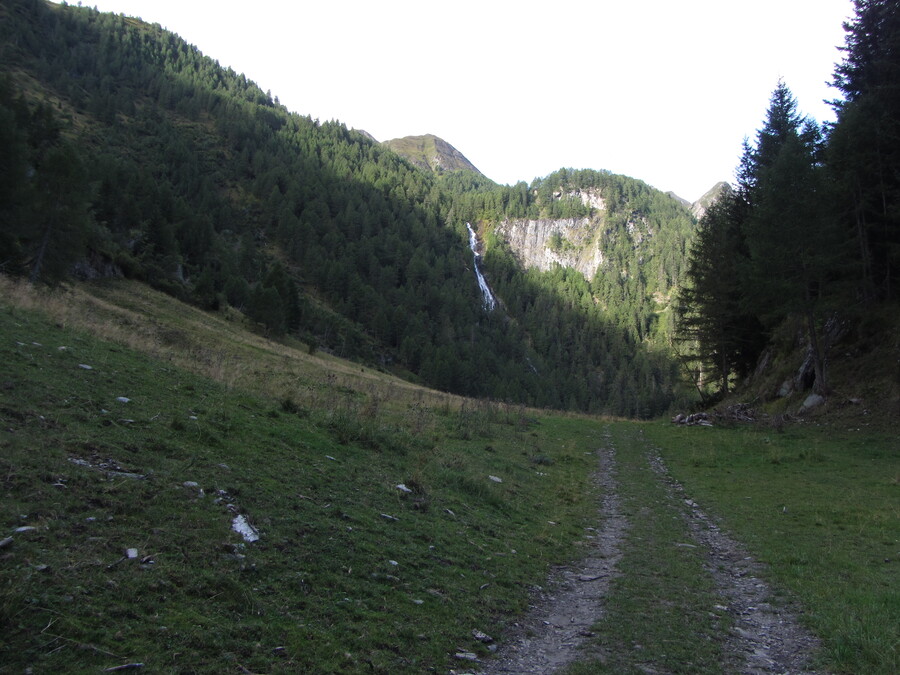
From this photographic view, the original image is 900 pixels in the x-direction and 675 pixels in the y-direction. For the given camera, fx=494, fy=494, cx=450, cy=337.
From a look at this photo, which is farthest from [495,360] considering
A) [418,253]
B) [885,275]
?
[885,275]

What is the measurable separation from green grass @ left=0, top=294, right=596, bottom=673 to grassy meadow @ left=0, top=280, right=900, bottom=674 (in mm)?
27

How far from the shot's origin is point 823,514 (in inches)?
505

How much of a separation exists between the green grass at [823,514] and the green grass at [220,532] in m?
3.99

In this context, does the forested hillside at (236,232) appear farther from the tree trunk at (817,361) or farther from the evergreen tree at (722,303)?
the evergreen tree at (722,303)

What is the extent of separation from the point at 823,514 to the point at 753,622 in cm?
793

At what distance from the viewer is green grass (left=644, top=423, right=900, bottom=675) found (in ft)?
21.5

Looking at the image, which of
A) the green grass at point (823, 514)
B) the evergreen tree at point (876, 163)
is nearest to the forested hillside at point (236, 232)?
the green grass at point (823, 514)

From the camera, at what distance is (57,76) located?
14888 centimetres

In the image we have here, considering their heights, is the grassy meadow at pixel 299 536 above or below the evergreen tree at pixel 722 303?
below

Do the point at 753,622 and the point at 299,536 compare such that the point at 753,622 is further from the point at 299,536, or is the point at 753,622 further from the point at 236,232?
the point at 236,232

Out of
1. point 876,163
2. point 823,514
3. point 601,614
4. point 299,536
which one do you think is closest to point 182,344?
point 299,536

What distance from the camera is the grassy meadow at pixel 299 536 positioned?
13.9 feet

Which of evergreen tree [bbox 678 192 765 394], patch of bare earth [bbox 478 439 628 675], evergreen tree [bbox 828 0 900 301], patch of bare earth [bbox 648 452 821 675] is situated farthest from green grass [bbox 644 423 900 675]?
evergreen tree [bbox 678 192 765 394]

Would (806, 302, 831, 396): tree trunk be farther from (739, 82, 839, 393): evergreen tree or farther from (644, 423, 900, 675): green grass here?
(644, 423, 900, 675): green grass
